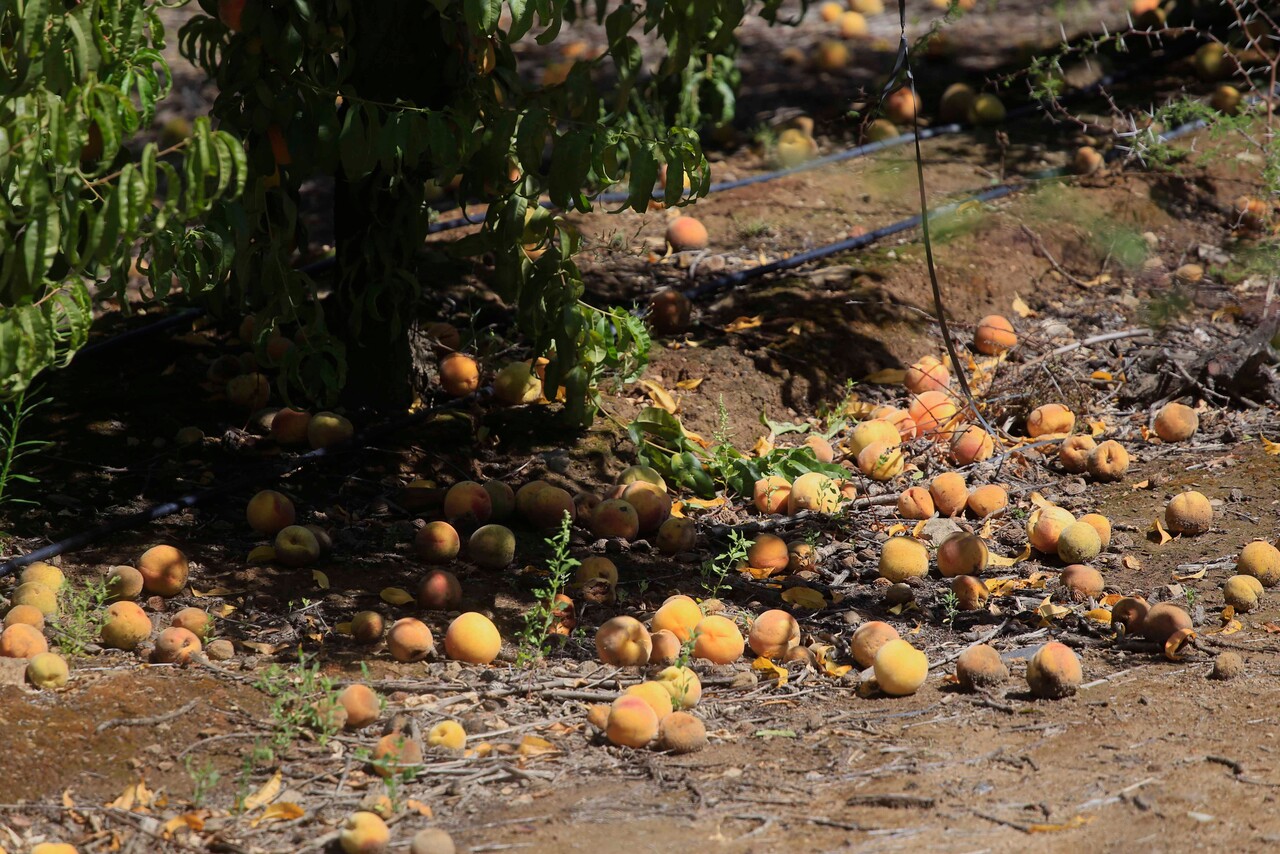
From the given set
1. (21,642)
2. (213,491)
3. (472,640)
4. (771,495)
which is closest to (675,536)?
(771,495)

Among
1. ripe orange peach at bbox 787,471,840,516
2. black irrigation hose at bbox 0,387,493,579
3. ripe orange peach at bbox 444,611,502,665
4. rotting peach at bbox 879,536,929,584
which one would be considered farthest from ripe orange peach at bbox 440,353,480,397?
rotting peach at bbox 879,536,929,584

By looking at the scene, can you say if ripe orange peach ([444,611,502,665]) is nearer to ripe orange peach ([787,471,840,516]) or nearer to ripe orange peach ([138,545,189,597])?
ripe orange peach ([138,545,189,597])

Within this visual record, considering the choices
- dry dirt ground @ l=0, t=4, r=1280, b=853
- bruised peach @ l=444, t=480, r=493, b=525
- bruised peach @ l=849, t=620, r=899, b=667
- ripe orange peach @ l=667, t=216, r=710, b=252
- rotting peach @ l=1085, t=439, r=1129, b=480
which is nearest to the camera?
dry dirt ground @ l=0, t=4, r=1280, b=853

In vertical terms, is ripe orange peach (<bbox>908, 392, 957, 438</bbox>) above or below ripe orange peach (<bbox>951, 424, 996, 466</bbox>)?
above

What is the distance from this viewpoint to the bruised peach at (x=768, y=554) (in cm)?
351

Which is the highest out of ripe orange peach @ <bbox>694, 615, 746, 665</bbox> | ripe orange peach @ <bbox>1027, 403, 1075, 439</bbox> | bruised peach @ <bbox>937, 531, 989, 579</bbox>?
ripe orange peach @ <bbox>1027, 403, 1075, 439</bbox>

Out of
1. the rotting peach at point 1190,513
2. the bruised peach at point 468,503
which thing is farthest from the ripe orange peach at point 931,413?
the bruised peach at point 468,503

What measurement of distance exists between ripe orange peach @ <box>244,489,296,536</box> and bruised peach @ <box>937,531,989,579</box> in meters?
1.77

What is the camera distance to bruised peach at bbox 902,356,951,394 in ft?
15.1

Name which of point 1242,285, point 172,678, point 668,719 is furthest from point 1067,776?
point 1242,285

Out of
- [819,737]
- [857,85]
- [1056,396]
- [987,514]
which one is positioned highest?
[857,85]

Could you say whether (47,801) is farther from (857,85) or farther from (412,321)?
(857,85)

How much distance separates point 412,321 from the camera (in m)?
4.16

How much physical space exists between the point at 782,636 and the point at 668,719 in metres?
0.51
